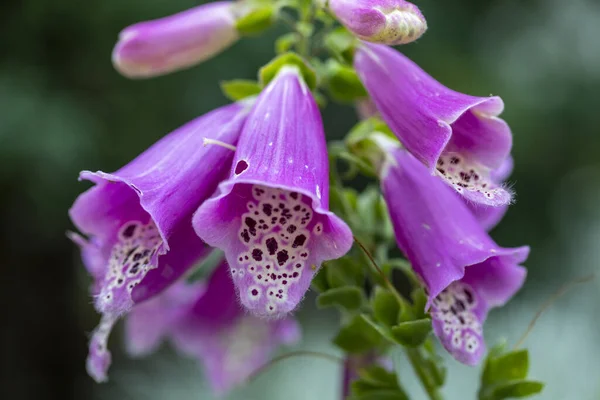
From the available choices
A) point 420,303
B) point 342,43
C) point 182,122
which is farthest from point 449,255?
point 182,122

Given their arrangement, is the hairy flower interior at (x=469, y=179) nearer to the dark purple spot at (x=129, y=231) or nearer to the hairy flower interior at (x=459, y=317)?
the hairy flower interior at (x=459, y=317)

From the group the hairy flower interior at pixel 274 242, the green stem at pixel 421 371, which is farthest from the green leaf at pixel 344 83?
the green stem at pixel 421 371

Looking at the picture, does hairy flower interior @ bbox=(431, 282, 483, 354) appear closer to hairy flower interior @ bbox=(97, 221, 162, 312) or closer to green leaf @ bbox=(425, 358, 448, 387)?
green leaf @ bbox=(425, 358, 448, 387)

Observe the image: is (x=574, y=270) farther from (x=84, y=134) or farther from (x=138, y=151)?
(x=84, y=134)

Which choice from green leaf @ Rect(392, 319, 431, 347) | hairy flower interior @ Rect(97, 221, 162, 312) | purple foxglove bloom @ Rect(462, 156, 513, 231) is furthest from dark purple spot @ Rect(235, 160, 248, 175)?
purple foxglove bloom @ Rect(462, 156, 513, 231)

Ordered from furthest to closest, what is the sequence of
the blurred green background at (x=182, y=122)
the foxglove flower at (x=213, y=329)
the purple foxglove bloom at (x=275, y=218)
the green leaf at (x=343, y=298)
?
the blurred green background at (x=182, y=122), the foxglove flower at (x=213, y=329), the green leaf at (x=343, y=298), the purple foxglove bloom at (x=275, y=218)
